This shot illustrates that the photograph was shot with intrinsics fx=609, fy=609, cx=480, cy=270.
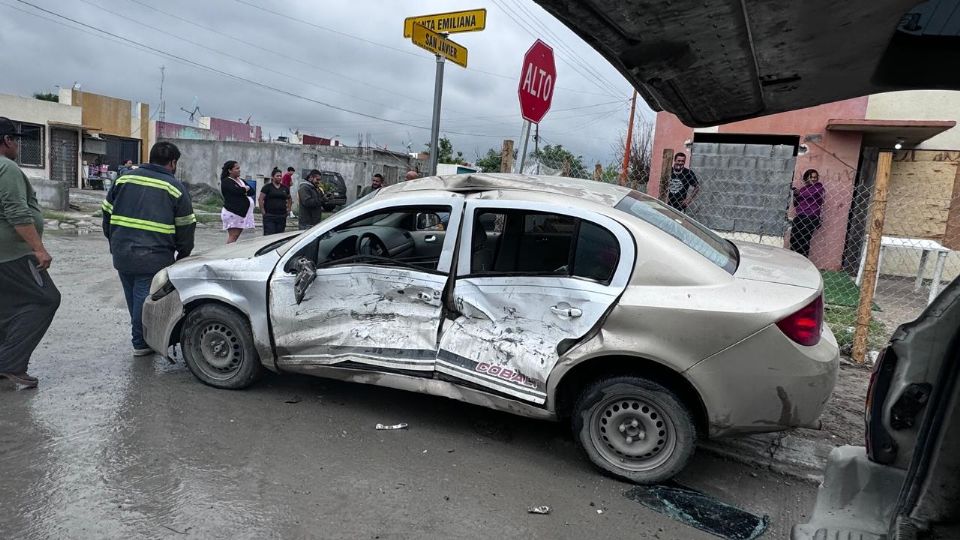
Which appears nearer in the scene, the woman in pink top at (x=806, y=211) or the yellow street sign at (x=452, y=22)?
the yellow street sign at (x=452, y=22)

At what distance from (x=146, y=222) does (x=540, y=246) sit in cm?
317

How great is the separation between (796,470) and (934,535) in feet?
7.61

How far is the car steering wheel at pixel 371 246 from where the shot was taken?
4.50 m

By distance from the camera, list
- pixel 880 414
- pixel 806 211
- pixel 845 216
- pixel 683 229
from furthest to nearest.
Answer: pixel 845 216 → pixel 806 211 → pixel 683 229 → pixel 880 414

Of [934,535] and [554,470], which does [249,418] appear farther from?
[934,535]

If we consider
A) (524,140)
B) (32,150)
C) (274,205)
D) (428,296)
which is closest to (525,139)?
(524,140)

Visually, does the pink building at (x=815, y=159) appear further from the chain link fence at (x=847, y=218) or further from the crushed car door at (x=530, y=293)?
the crushed car door at (x=530, y=293)

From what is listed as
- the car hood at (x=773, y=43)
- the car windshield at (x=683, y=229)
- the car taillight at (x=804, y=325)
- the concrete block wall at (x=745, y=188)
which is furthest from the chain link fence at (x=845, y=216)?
the car hood at (x=773, y=43)

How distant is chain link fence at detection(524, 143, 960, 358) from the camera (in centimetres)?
670

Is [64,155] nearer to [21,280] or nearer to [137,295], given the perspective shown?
[137,295]

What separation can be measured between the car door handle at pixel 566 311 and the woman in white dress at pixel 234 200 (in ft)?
22.9

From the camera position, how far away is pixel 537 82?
5.66 m

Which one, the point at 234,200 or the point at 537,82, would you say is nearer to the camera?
the point at 537,82

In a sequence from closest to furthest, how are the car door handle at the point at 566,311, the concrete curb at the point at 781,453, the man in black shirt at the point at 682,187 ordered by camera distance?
the car door handle at the point at 566,311, the concrete curb at the point at 781,453, the man in black shirt at the point at 682,187
